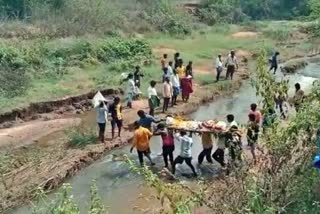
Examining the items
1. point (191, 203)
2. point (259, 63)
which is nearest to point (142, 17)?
point (259, 63)

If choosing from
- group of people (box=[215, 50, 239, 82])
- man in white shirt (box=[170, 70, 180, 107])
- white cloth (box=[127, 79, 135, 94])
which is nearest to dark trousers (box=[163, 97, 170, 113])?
man in white shirt (box=[170, 70, 180, 107])

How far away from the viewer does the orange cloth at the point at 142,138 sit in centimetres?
1355

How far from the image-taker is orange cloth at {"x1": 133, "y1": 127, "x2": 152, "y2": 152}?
13555mm

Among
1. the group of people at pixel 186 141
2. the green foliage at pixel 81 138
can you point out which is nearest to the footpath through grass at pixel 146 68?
the green foliage at pixel 81 138

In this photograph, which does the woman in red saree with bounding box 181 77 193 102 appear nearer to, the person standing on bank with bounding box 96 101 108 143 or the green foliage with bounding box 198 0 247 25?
the person standing on bank with bounding box 96 101 108 143

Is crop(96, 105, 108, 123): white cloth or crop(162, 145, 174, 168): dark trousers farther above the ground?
crop(96, 105, 108, 123): white cloth

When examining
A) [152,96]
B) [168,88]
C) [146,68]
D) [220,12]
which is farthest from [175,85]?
[220,12]

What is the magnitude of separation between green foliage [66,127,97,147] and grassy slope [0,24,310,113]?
10.2 ft

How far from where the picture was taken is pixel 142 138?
13648 mm

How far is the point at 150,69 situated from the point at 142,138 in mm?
9670

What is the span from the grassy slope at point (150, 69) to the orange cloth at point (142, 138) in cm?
598

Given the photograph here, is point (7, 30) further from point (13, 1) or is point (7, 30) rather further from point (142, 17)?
point (142, 17)

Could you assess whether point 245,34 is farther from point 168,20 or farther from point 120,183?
point 120,183

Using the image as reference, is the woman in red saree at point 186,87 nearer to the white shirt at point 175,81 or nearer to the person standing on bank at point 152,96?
the white shirt at point 175,81
